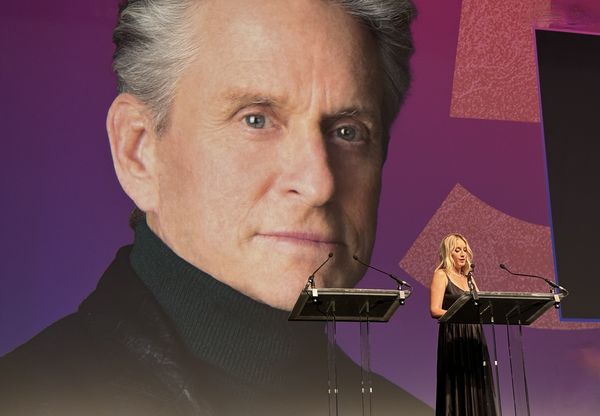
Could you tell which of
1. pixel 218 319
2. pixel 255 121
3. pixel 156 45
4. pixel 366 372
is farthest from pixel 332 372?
pixel 156 45

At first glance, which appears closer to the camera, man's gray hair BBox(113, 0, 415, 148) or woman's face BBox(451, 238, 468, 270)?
woman's face BBox(451, 238, 468, 270)

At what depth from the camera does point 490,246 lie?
6.49m

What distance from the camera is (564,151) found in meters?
6.87

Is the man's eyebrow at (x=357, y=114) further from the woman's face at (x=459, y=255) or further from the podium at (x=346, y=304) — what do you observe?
the podium at (x=346, y=304)

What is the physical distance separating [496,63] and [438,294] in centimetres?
261

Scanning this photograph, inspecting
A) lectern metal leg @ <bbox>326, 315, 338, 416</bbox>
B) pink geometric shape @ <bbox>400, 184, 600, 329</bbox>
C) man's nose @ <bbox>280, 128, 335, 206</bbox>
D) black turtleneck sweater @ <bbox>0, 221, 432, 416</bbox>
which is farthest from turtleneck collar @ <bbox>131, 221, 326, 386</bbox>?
pink geometric shape @ <bbox>400, 184, 600, 329</bbox>

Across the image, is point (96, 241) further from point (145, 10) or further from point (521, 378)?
point (521, 378)

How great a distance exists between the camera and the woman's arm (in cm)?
478

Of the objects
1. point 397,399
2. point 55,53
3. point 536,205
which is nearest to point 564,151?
point 536,205

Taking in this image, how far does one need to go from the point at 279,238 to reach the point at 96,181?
121 centimetres

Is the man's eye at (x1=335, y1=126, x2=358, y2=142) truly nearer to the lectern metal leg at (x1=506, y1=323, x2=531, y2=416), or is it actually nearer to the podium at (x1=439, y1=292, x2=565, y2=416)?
the lectern metal leg at (x1=506, y1=323, x2=531, y2=416)

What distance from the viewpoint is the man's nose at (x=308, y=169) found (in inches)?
232

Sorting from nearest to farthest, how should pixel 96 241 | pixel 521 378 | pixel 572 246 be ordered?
pixel 96 241 → pixel 521 378 → pixel 572 246

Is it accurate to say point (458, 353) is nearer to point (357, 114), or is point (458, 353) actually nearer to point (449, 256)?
point (449, 256)
